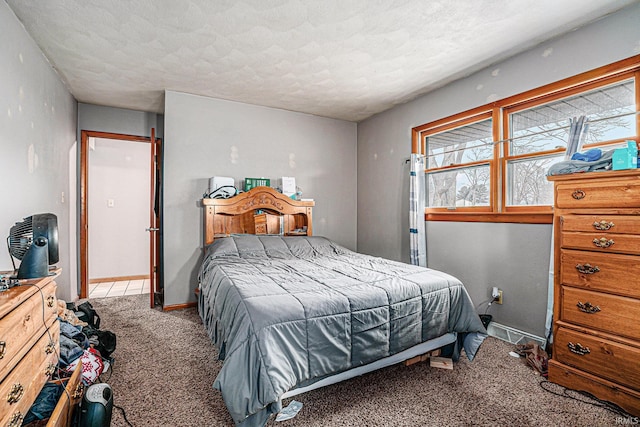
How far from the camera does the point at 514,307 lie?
2.74 meters

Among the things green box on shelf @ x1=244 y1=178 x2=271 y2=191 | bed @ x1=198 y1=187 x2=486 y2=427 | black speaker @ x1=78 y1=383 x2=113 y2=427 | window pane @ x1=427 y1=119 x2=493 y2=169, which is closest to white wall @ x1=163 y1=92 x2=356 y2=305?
green box on shelf @ x1=244 y1=178 x2=271 y2=191

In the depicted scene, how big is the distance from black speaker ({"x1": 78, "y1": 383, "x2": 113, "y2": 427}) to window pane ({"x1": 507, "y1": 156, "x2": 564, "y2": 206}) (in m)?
3.28

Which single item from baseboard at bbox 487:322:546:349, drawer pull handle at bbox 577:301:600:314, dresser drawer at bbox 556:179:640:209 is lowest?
baseboard at bbox 487:322:546:349

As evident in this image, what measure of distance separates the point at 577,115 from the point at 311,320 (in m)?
2.65

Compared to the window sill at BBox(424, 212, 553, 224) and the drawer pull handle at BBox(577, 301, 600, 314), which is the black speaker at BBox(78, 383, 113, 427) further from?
the window sill at BBox(424, 212, 553, 224)

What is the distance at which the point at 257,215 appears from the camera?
12.8 ft

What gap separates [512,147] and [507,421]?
7.39 feet

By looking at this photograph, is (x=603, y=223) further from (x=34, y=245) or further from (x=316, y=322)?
(x=34, y=245)

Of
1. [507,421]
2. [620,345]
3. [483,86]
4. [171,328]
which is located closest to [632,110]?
[483,86]

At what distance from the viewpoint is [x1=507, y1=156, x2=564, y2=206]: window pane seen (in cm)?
261

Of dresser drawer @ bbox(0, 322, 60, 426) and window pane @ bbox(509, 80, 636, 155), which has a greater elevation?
window pane @ bbox(509, 80, 636, 155)

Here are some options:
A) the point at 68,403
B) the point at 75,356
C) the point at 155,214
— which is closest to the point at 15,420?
the point at 68,403

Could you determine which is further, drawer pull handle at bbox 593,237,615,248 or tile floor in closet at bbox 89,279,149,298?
tile floor in closet at bbox 89,279,149,298

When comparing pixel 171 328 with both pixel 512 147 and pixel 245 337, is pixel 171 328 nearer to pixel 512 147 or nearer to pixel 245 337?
pixel 245 337
